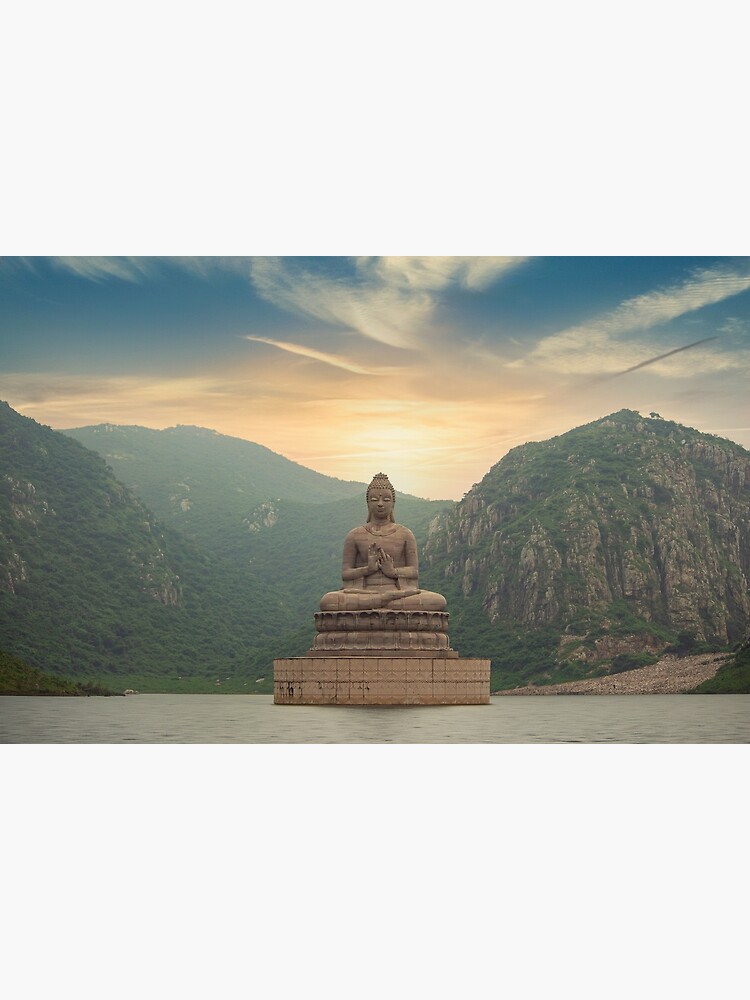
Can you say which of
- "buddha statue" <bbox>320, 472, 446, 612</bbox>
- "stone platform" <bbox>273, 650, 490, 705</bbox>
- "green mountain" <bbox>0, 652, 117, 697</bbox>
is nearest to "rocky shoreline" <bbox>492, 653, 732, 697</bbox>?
"buddha statue" <bbox>320, 472, 446, 612</bbox>

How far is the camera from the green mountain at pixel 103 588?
139ft

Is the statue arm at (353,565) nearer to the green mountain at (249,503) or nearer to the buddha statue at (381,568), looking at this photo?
the buddha statue at (381,568)

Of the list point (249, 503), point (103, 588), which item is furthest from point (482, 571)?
point (249, 503)

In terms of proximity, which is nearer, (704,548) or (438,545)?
(704,548)

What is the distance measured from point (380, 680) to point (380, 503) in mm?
4847

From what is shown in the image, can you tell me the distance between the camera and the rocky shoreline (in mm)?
38812

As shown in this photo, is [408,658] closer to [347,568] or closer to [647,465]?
[347,568]

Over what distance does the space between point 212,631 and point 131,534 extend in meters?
4.50

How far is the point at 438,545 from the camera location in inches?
1918

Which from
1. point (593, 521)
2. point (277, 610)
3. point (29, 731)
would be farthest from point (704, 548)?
point (29, 731)

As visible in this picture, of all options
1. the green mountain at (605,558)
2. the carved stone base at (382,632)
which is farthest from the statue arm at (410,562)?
the green mountain at (605,558)

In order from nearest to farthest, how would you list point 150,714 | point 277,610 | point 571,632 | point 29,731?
point 29,731
point 150,714
point 571,632
point 277,610

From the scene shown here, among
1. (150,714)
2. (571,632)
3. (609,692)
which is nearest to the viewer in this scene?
(150,714)

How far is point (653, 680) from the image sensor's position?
4000cm
